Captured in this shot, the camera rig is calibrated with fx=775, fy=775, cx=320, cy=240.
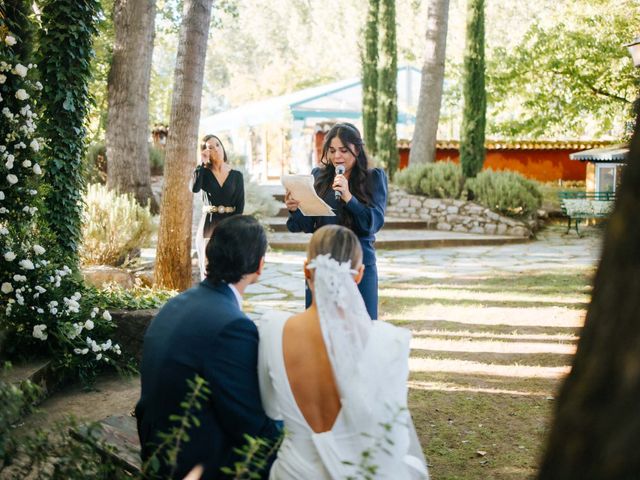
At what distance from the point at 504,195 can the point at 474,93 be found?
9.49 ft

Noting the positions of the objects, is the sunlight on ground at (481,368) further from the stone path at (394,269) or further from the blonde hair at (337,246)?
the blonde hair at (337,246)

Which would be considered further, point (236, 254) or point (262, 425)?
point (236, 254)

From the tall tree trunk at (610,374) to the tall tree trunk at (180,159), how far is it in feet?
22.4

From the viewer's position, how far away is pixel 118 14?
46.3ft

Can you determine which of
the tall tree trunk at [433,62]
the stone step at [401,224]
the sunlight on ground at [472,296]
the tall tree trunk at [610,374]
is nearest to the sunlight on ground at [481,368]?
the sunlight on ground at [472,296]

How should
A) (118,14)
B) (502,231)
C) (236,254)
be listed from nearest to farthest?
(236,254) → (118,14) → (502,231)

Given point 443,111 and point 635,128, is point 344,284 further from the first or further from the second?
point 443,111

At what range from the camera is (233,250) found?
117 inches

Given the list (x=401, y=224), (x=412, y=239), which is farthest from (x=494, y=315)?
(x=401, y=224)

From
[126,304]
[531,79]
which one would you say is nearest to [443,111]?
[531,79]

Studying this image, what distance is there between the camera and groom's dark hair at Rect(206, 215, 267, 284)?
2.96m

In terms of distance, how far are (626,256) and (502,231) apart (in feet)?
53.9

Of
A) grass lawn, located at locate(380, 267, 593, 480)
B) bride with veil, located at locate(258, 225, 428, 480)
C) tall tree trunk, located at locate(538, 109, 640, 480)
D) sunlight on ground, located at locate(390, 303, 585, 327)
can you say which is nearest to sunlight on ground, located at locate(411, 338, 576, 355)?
grass lawn, located at locate(380, 267, 593, 480)

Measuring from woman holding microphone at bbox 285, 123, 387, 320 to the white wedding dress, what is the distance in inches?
78.6
